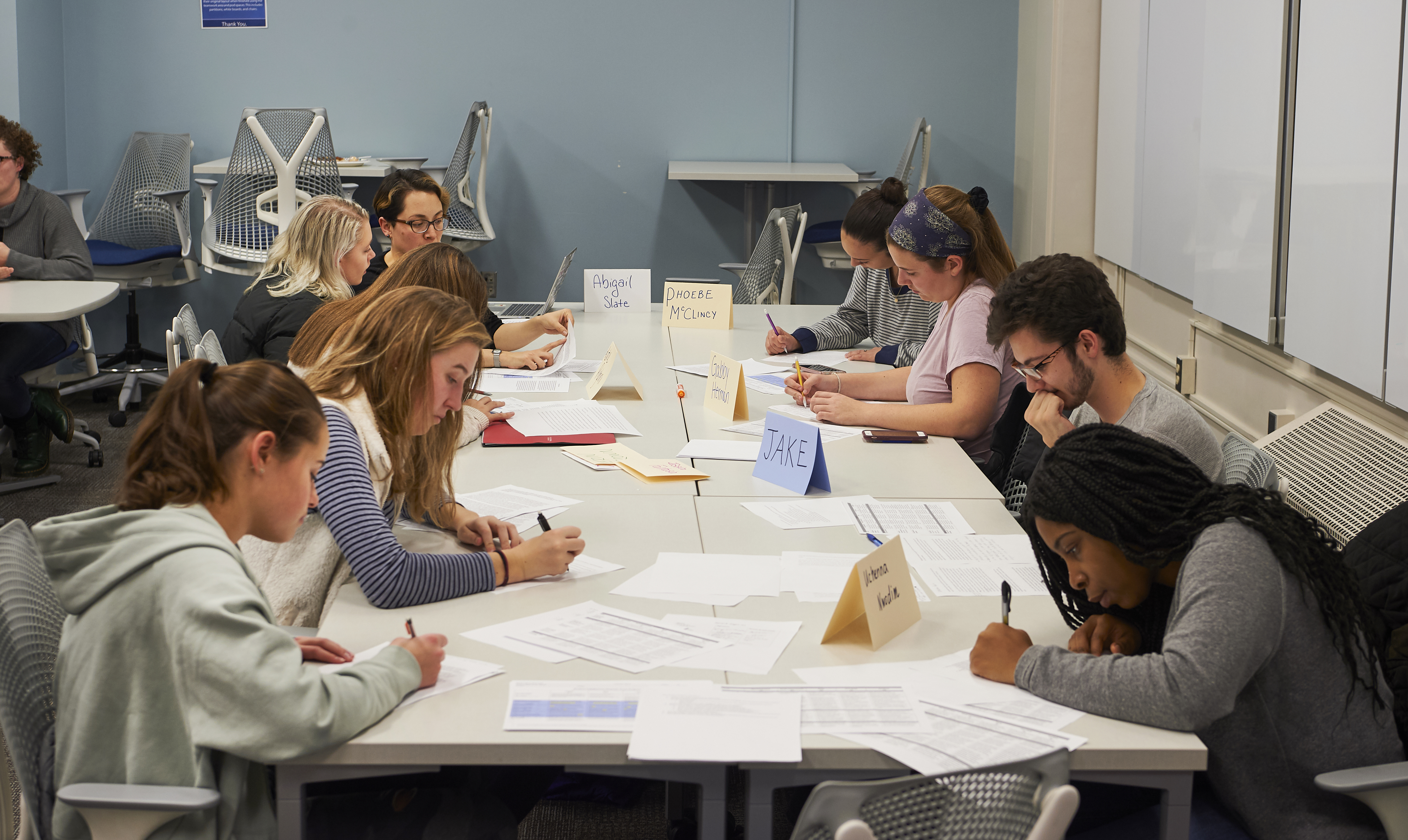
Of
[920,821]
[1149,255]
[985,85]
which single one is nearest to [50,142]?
[985,85]

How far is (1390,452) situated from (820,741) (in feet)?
6.04

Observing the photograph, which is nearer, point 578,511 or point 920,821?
point 920,821

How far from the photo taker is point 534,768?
156 centimetres

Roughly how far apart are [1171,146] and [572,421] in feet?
8.29

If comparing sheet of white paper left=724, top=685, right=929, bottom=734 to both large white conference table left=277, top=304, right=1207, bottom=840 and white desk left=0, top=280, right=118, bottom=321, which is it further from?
white desk left=0, top=280, right=118, bottom=321

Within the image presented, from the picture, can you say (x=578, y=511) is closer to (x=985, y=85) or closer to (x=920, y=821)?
(x=920, y=821)

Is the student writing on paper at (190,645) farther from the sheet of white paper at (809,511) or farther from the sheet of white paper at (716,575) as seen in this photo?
the sheet of white paper at (809,511)

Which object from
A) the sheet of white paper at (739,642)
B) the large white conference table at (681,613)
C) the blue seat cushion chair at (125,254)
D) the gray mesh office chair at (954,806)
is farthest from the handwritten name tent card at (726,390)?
the blue seat cushion chair at (125,254)

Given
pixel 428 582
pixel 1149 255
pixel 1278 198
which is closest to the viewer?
pixel 428 582

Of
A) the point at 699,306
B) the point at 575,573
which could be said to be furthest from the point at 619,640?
the point at 699,306

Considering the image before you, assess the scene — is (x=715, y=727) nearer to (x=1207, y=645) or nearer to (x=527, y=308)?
(x=1207, y=645)

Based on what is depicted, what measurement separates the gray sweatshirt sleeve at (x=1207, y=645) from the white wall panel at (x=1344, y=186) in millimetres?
1582

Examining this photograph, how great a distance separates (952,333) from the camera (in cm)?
256

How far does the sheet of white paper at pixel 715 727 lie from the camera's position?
1.17m
